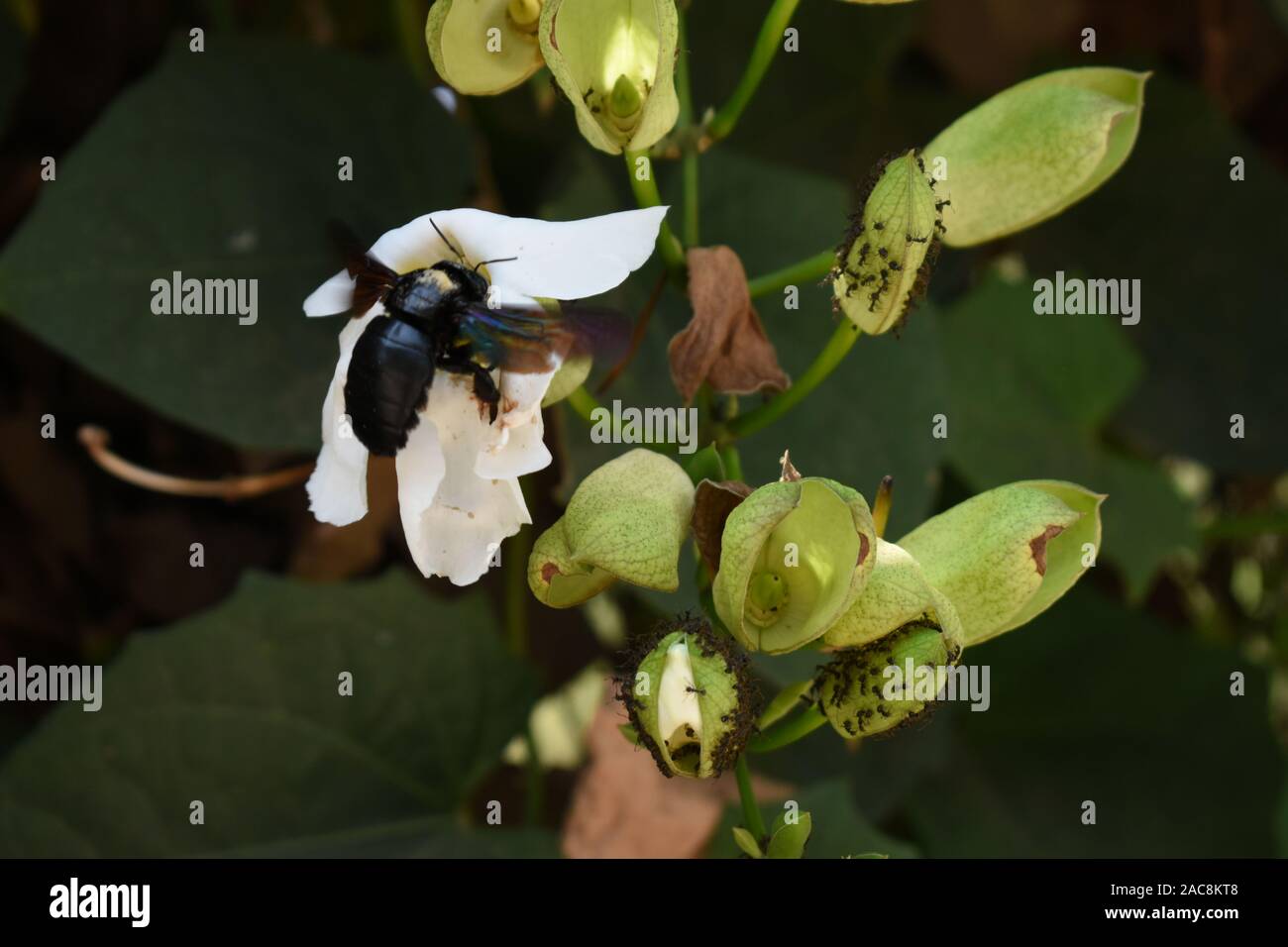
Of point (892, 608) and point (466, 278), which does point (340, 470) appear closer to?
point (466, 278)

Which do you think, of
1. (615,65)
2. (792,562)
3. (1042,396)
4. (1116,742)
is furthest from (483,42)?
(1116,742)

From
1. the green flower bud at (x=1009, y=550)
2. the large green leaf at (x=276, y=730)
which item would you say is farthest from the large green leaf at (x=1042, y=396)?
the green flower bud at (x=1009, y=550)

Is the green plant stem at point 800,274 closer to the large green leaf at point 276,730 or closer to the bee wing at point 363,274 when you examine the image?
the bee wing at point 363,274

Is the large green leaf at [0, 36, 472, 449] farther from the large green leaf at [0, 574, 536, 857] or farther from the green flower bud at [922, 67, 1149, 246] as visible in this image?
the green flower bud at [922, 67, 1149, 246]

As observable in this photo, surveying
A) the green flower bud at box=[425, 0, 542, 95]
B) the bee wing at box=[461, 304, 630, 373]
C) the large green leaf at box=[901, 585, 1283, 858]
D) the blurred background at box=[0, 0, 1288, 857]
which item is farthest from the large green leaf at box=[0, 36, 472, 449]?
the large green leaf at box=[901, 585, 1283, 858]

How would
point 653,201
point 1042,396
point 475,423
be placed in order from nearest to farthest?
point 475,423 < point 653,201 < point 1042,396

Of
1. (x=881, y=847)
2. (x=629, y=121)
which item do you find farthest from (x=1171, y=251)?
(x=629, y=121)

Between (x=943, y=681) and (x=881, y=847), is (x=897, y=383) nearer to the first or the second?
(x=881, y=847)
